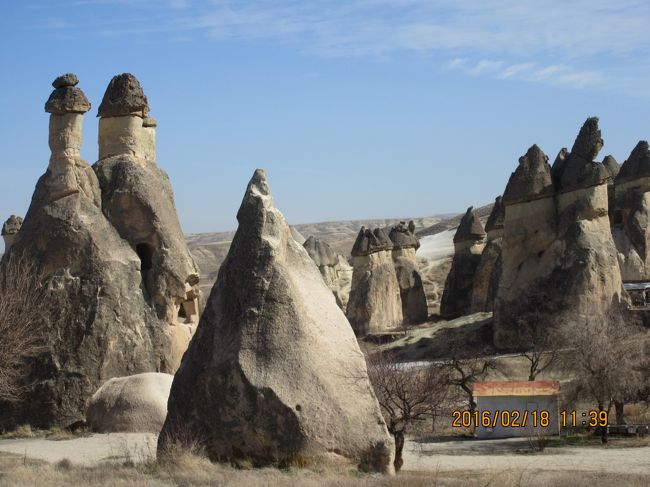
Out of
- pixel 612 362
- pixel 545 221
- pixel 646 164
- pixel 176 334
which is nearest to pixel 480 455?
pixel 612 362

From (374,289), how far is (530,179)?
33.3ft

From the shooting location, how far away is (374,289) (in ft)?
122

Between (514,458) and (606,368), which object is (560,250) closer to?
(606,368)

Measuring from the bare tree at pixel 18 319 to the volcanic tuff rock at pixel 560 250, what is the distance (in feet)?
40.4

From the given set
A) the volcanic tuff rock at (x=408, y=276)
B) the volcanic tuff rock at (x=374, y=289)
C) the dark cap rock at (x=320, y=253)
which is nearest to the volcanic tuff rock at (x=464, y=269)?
the volcanic tuff rock at (x=408, y=276)

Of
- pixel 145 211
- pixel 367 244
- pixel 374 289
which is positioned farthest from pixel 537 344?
pixel 367 244

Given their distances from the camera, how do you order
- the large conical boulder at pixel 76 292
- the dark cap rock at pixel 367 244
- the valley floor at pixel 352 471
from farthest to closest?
1. the dark cap rock at pixel 367 244
2. the large conical boulder at pixel 76 292
3. the valley floor at pixel 352 471

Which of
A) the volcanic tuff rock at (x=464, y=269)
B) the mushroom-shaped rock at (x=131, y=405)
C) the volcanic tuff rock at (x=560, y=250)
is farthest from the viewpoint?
the volcanic tuff rock at (x=464, y=269)

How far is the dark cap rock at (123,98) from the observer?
19.2m

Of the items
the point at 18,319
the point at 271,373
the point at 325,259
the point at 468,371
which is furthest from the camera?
the point at 325,259

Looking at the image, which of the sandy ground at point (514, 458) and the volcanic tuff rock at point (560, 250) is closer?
the sandy ground at point (514, 458)

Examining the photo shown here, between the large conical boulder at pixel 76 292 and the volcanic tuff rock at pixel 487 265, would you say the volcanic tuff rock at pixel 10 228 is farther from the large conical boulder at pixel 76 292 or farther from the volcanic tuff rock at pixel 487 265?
the large conical boulder at pixel 76 292

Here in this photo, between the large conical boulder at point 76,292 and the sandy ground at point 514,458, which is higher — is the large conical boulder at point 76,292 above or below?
above

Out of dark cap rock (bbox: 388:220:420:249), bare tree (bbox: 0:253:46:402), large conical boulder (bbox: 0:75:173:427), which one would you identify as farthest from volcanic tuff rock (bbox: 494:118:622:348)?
dark cap rock (bbox: 388:220:420:249)
